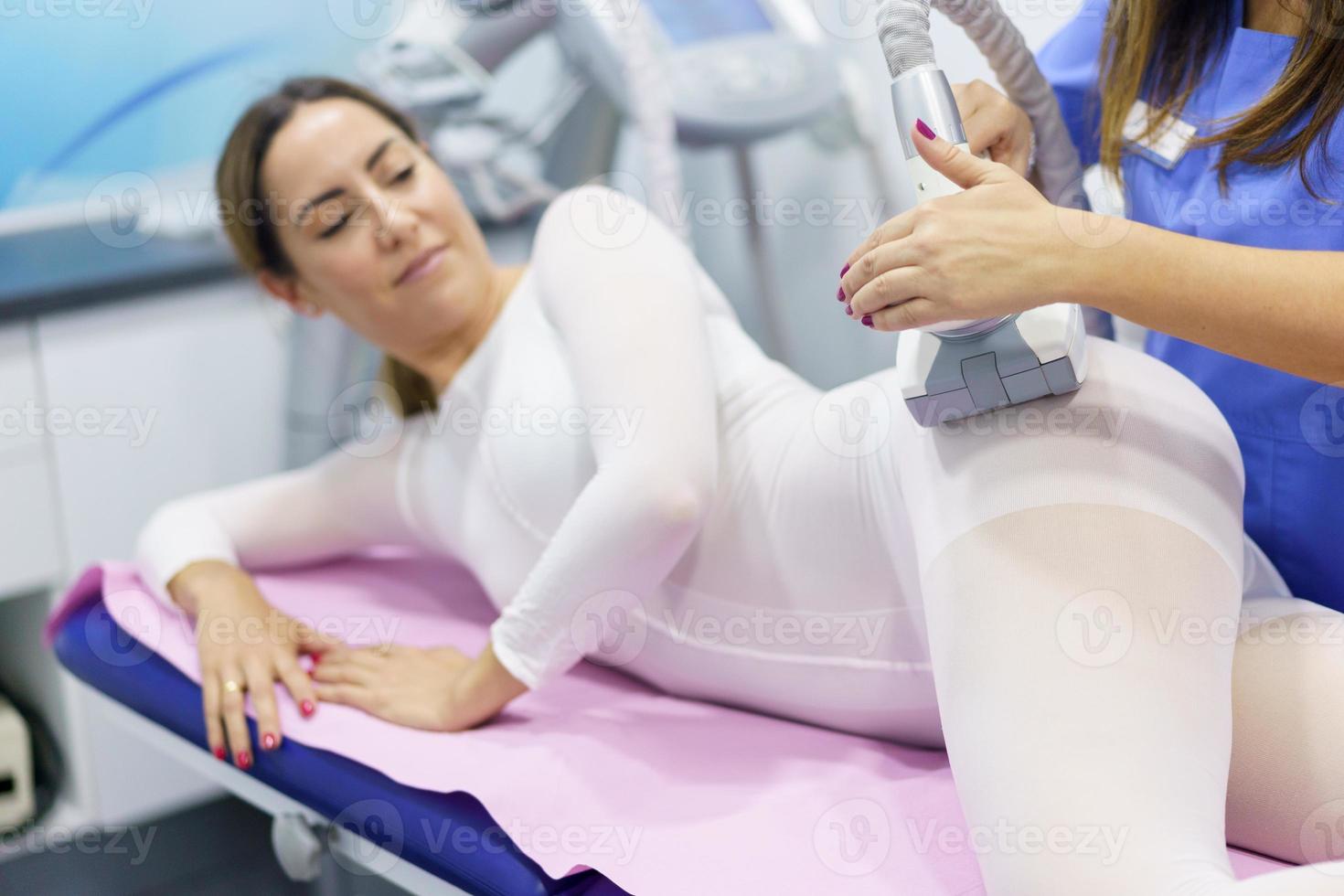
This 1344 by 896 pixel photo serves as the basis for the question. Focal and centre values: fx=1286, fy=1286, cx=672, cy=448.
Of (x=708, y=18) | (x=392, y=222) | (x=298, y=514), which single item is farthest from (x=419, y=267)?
(x=708, y=18)

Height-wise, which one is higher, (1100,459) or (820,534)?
(1100,459)

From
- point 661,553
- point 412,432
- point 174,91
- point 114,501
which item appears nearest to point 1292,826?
point 661,553

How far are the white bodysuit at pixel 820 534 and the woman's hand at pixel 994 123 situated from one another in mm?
204

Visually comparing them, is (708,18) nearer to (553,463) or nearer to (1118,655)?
(553,463)

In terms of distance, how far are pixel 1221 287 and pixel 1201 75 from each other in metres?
0.37

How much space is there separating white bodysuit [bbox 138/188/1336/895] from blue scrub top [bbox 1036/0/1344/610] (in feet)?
0.50

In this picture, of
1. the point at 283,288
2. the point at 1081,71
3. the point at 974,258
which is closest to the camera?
the point at 974,258

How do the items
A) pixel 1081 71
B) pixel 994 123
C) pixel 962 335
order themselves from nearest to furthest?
pixel 962 335
pixel 994 123
pixel 1081 71

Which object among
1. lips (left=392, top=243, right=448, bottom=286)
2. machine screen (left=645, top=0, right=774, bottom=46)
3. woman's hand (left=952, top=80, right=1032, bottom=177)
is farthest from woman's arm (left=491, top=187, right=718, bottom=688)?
machine screen (left=645, top=0, right=774, bottom=46)

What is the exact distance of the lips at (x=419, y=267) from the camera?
139cm

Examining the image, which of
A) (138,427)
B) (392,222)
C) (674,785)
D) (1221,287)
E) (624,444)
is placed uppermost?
(1221,287)

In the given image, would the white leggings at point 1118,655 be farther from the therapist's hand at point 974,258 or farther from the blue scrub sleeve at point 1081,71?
the blue scrub sleeve at point 1081,71

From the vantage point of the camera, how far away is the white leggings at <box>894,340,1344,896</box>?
790mm

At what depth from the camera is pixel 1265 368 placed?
3.46 feet
